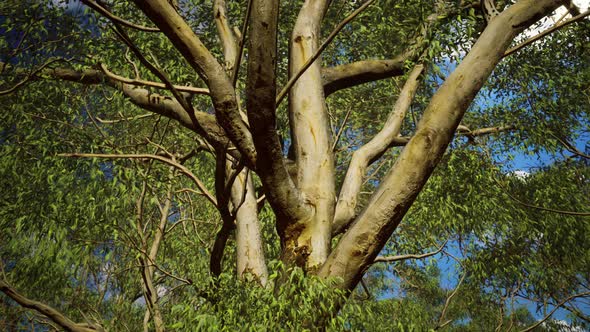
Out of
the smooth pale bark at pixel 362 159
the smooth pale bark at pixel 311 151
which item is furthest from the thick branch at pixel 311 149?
the smooth pale bark at pixel 362 159

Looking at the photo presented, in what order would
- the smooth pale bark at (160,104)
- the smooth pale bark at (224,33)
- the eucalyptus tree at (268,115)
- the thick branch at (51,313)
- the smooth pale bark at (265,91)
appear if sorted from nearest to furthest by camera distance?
1. the smooth pale bark at (265,91)
2. the eucalyptus tree at (268,115)
3. the thick branch at (51,313)
4. the smooth pale bark at (160,104)
5. the smooth pale bark at (224,33)

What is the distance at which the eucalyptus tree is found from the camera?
8.76 ft

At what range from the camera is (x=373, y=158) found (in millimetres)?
4395

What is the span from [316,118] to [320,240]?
110 cm

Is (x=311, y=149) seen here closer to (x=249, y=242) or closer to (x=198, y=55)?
(x=249, y=242)

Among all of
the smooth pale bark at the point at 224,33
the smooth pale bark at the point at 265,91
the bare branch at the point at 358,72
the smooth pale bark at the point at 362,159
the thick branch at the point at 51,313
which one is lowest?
the thick branch at the point at 51,313

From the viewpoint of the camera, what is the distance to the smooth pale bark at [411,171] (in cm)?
293

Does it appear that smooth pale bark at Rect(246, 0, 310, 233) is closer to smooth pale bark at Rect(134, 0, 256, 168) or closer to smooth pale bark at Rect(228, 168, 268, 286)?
smooth pale bark at Rect(134, 0, 256, 168)

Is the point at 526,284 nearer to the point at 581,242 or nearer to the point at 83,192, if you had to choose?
the point at 581,242

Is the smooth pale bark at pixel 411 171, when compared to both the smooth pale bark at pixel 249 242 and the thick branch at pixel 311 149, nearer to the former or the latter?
the thick branch at pixel 311 149

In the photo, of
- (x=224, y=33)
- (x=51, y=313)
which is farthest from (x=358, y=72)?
(x=51, y=313)

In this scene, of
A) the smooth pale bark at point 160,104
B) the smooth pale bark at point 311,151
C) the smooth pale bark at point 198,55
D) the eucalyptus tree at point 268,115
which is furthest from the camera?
the smooth pale bark at point 160,104

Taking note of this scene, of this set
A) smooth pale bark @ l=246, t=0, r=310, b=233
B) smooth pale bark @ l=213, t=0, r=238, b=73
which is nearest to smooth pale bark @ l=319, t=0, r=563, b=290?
smooth pale bark @ l=246, t=0, r=310, b=233

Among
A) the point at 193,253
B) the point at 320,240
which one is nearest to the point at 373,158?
the point at 320,240
